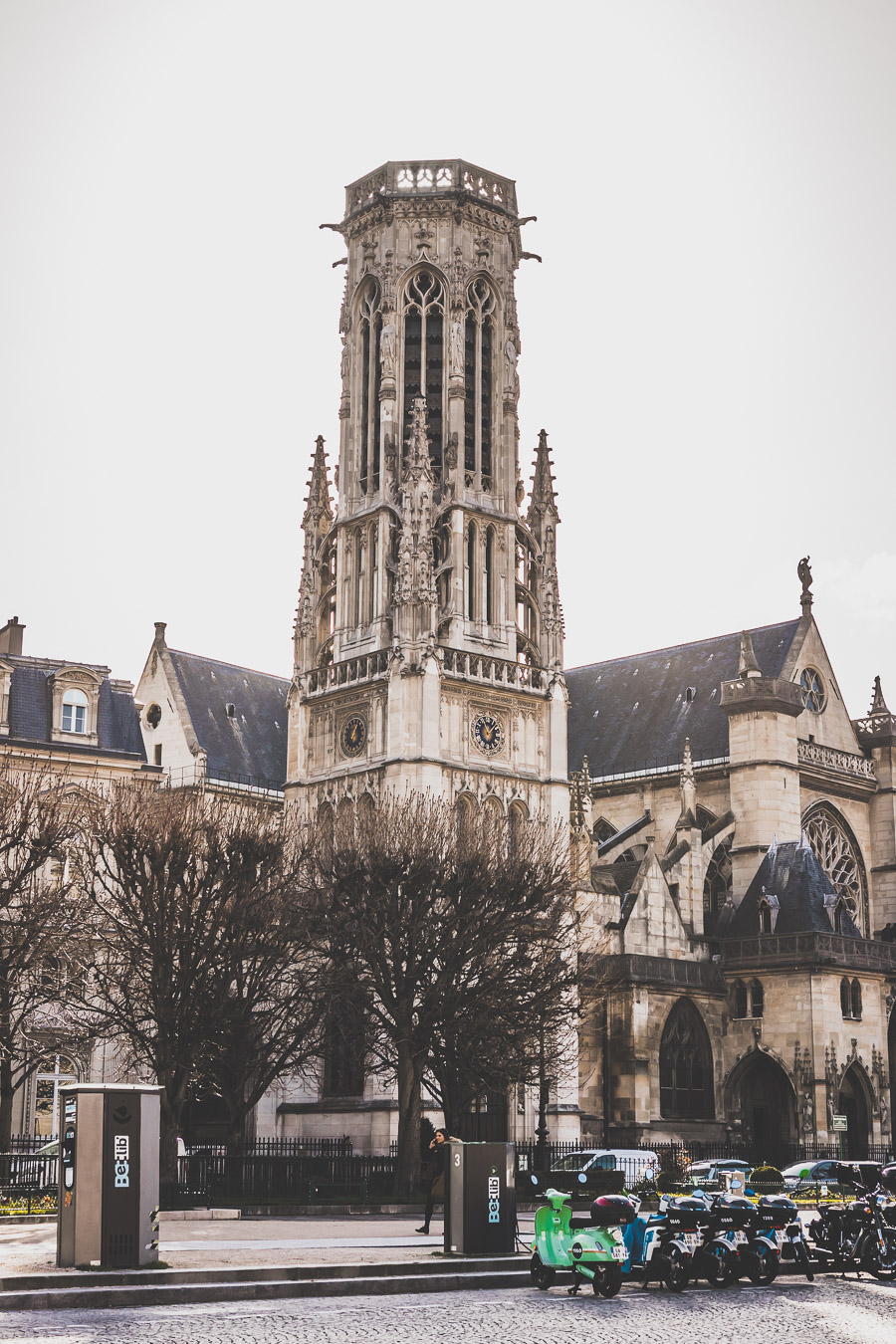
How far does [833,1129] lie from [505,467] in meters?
24.2

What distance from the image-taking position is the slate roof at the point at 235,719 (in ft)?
221

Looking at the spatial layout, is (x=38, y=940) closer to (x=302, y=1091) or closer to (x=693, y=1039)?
(x=302, y=1091)

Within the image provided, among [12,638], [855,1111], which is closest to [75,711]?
[12,638]

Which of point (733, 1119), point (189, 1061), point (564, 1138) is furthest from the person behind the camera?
point (733, 1119)

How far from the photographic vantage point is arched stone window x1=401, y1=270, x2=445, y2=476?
59594 mm

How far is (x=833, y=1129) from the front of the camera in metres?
52.9

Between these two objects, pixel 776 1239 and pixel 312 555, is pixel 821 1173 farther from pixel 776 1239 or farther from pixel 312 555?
pixel 312 555

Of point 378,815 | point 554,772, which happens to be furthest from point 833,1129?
point 378,815

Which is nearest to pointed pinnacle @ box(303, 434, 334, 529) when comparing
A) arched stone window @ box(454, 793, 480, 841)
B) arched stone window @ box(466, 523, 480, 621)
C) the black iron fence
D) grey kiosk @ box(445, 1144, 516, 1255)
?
arched stone window @ box(466, 523, 480, 621)

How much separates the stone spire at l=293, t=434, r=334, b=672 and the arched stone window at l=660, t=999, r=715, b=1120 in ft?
56.4

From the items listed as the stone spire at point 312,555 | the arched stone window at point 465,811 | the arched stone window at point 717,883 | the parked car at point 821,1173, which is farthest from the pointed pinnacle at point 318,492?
the parked car at point 821,1173

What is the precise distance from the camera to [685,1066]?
2194 inches

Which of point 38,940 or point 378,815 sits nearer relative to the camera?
point 38,940

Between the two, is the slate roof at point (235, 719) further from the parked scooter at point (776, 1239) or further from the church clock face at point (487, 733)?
the parked scooter at point (776, 1239)
